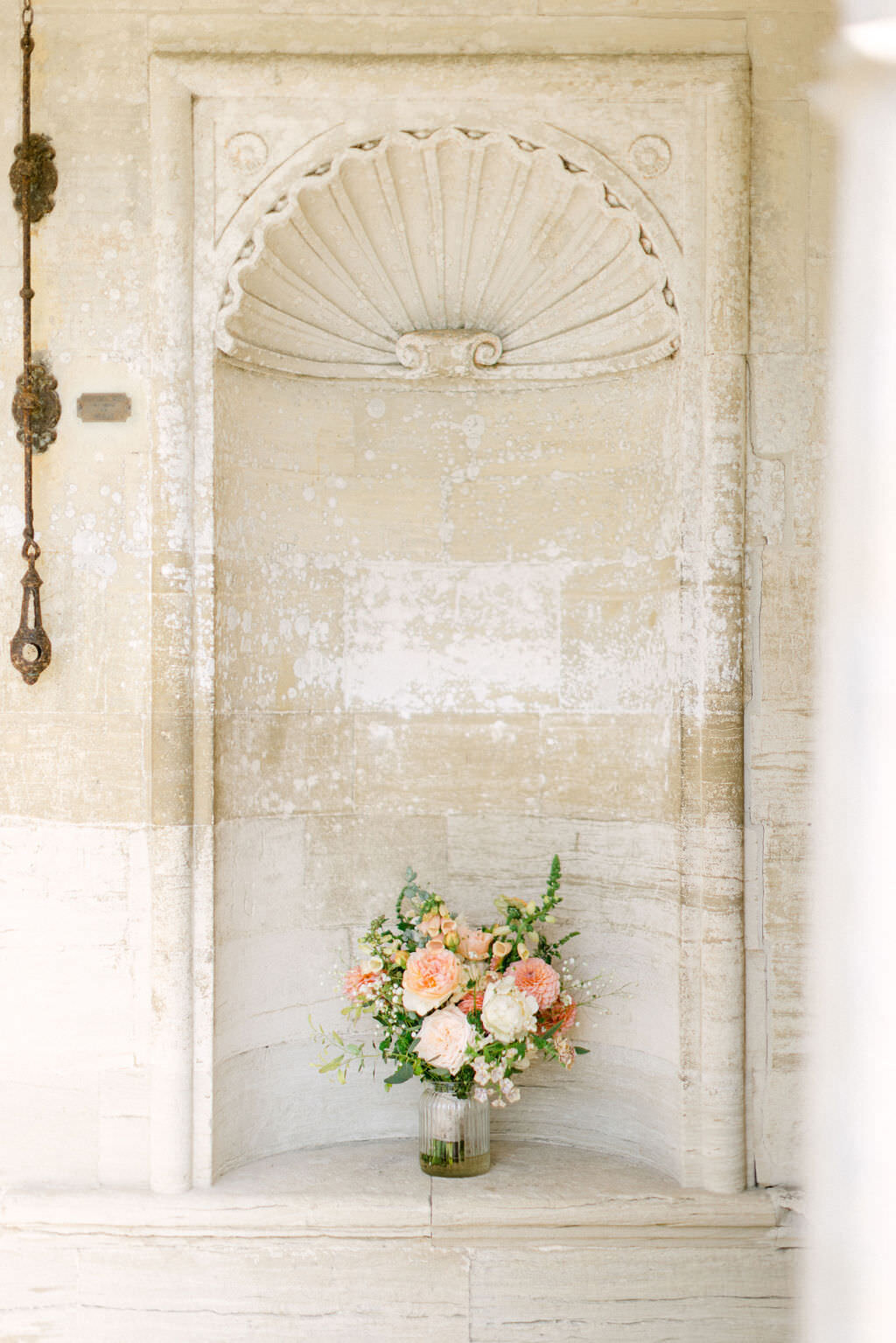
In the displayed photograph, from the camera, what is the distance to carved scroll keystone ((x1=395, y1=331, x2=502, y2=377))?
8.86 ft

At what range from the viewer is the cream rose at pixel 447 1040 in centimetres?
238

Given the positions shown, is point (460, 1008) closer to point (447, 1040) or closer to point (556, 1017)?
point (447, 1040)

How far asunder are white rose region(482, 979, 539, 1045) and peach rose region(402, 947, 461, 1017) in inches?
3.2

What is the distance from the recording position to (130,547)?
8.05 feet

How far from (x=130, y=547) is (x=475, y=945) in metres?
1.09

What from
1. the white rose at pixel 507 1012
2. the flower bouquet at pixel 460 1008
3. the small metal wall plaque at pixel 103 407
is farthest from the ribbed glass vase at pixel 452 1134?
the small metal wall plaque at pixel 103 407

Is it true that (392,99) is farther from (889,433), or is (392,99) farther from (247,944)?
(889,433)

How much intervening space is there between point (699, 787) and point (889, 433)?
186 centimetres

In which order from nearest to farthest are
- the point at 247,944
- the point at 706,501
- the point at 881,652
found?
the point at 881,652, the point at 706,501, the point at 247,944

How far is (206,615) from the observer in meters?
2.43

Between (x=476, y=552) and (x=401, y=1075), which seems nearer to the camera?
(x=401, y=1075)

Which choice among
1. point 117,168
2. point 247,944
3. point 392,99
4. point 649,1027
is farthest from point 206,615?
point 649,1027

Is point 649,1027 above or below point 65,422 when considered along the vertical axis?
below

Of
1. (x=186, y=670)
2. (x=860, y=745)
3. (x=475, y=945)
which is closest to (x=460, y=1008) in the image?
(x=475, y=945)
